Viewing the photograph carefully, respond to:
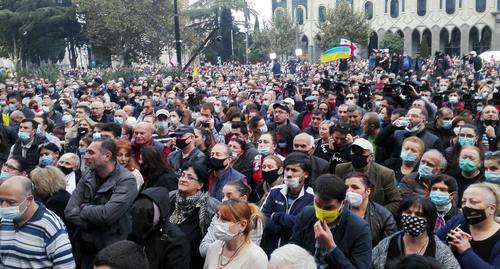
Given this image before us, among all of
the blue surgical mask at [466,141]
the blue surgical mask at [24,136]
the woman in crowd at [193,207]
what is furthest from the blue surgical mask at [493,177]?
the blue surgical mask at [24,136]

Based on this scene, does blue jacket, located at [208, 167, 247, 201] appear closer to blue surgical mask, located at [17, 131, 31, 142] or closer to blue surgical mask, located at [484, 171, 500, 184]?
blue surgical mask, located at [484, 171, 500, 184]

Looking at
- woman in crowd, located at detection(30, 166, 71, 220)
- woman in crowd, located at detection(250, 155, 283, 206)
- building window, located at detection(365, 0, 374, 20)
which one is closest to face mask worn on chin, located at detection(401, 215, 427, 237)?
woman in crowd, located at detection(250, 155, 283, 206)

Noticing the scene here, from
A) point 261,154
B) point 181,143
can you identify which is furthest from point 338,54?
point 181,143

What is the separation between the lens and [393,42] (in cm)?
6041

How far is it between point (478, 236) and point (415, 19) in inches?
2558

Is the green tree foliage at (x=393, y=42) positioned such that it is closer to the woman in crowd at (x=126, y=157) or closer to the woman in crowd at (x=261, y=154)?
the woman in crowd at (x=261, y=154)

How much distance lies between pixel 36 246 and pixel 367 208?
8.44 feet

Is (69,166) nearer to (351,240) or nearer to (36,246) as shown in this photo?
(36,246)

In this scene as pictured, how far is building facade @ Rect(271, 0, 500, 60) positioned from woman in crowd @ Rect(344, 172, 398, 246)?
56299 millimetres

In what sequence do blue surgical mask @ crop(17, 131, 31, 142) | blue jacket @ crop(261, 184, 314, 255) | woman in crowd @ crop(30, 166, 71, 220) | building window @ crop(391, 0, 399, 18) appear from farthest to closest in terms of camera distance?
building window @ crop(391, 0, 399, 18), blue surgical mask @ crop(17, 131, 31, 142), woman in crowd @ crop(30, 166, 71, 220), blue jacket @ crop(261, 184, 314, 255)

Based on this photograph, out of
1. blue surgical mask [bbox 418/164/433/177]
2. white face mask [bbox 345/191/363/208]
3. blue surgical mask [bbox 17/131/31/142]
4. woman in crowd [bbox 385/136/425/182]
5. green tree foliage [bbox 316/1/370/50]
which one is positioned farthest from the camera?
green tree foliage [bbox 316/1/370/50]

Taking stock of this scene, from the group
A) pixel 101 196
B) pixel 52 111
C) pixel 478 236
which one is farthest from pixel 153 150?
pixel 52 111

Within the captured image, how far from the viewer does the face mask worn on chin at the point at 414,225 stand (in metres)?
3.95

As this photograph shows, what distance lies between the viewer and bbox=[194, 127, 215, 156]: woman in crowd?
7.62m
